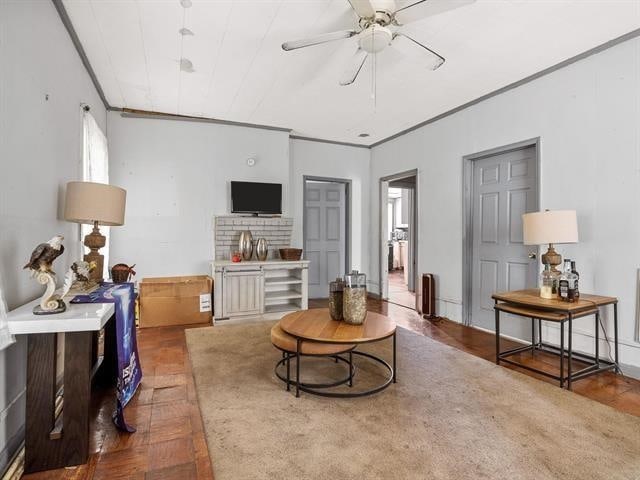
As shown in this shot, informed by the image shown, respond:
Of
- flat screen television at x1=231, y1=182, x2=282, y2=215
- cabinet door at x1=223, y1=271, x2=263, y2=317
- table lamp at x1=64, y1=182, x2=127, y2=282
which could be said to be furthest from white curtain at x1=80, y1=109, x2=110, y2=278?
flat screen television at x1=231, y1=182, x2=282, y2=215

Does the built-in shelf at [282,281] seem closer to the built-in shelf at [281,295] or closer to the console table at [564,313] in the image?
the built-in shelf at [281,295]

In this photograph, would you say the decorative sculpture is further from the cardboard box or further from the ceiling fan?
the cardboard box

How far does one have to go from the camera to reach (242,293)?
14.5 ft

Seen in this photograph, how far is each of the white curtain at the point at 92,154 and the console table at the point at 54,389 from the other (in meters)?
1.83

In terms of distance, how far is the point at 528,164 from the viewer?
364cm

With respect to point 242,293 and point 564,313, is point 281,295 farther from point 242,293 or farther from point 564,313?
point 564,313

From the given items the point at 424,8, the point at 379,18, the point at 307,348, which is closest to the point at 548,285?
the point at 307,348

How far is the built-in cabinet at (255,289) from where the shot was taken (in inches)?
170

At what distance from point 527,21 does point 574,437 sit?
2.85m

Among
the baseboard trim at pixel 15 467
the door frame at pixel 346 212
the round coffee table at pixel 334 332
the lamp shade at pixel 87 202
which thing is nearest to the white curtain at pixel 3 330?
the baseboard trim at pixel 15 467

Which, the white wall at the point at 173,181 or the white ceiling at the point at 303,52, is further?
the white wall at the point at 173,181

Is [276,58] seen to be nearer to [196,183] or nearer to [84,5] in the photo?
[84,5]

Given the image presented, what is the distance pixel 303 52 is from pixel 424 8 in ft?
4.07

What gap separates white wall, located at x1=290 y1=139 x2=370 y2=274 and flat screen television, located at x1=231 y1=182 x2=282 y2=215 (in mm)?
572
